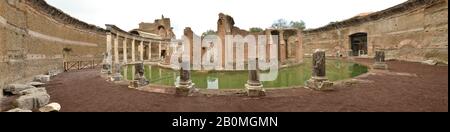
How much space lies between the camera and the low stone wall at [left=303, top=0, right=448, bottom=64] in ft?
45.5

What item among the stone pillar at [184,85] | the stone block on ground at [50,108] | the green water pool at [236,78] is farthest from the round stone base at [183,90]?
the stone block on ground at [50,108]

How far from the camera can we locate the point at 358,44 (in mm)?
25312

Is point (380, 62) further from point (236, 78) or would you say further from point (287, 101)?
point (287, 101)

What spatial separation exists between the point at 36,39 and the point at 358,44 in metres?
27.7

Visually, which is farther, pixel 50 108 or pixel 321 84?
pixel 321 84

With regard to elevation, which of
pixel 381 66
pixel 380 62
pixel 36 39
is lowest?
pixel 381 66

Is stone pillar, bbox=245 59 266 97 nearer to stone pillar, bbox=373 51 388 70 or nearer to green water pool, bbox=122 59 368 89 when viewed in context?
green water pool, bbox=122 59 368 89

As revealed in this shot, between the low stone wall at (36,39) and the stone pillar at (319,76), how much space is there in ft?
30.0

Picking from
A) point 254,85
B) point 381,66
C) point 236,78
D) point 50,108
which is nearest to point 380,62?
point 381,66

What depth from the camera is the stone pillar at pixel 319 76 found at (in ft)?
22.4

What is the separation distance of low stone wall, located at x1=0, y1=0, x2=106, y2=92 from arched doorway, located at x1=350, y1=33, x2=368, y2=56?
26.5 meters

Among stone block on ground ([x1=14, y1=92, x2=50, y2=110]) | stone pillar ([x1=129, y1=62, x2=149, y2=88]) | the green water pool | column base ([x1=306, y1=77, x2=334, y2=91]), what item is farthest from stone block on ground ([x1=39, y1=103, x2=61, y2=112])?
column base ([x1=306, y1=77, x2=334, y2=91])
